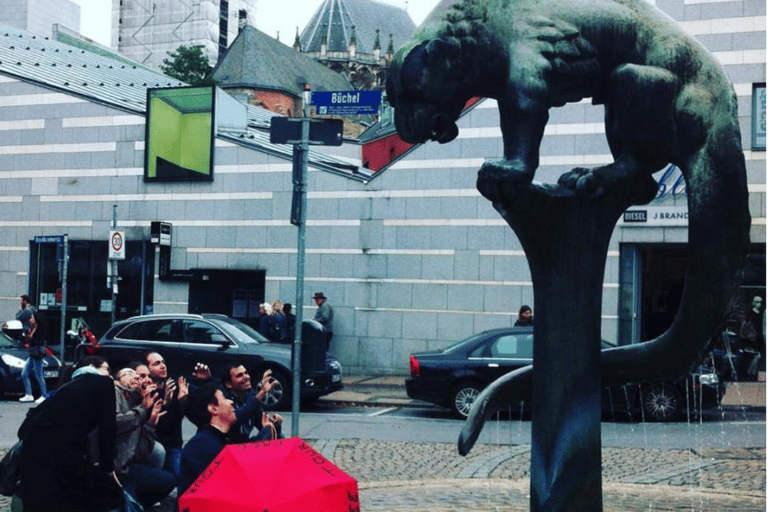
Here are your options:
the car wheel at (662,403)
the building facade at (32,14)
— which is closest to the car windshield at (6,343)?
the car wheel at (662,403)

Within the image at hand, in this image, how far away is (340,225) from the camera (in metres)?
25.6

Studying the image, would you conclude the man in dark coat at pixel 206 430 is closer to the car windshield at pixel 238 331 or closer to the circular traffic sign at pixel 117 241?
the car windshield at pixel 238 331

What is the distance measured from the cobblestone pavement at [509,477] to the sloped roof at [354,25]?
7740 centimetres

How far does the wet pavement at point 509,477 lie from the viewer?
26.5ft

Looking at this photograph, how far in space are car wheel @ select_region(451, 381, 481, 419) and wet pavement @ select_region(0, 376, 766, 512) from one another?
3110 mm

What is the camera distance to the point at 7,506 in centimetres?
956

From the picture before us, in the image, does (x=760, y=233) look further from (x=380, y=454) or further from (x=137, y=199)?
(x=137, y=199)

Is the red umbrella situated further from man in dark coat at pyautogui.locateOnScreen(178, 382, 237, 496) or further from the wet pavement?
the wet pavement

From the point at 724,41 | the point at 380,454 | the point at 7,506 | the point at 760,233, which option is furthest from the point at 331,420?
the point at 724,41

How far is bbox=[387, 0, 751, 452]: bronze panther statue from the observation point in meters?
5.84

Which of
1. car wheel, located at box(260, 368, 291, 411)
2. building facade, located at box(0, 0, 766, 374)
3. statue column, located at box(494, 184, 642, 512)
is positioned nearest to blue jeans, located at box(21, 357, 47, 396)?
car wheel, located at box(260, 368, 291, 411)

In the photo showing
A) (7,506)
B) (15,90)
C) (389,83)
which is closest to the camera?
(389,83)

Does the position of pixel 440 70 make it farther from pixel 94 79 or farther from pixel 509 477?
pixel 94 79

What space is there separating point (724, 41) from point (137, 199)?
14148 millimetres
